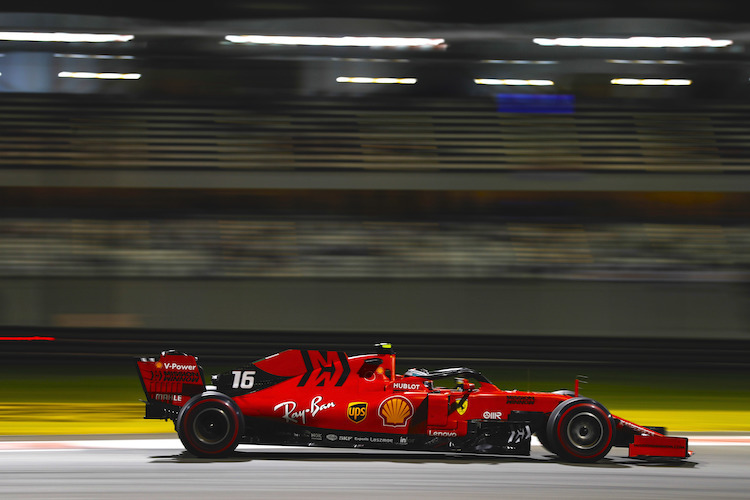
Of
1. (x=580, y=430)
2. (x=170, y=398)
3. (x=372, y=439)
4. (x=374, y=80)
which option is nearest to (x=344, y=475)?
(x=372, y=439)

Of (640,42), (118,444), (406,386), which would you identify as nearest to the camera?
(406,386)

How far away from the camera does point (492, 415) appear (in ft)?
20.7

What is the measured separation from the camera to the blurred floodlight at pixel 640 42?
16891 millimetres

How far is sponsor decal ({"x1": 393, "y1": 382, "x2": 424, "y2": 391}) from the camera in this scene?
6395mm

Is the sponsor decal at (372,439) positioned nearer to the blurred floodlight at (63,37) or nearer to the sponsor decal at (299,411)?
the sponsor decal at (299,411)

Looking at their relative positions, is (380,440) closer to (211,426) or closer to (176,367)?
(211,426)

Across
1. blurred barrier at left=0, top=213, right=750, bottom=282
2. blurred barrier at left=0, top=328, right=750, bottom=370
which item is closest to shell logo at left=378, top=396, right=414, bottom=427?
blurred barrier at left=0, top=328, right=750, bottom=370

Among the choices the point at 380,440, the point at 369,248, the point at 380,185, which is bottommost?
the point at 380,440

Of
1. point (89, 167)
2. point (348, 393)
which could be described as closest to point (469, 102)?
point (89, 167)

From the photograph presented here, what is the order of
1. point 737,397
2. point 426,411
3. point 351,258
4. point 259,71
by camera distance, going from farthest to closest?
point 259,71
point 351,258
point 737,397
point 426,411

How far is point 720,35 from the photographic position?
1684cm

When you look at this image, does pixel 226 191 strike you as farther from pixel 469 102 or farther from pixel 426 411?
pixel 426 411

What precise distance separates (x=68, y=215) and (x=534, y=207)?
8.18m

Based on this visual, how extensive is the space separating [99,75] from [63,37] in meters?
1.20
